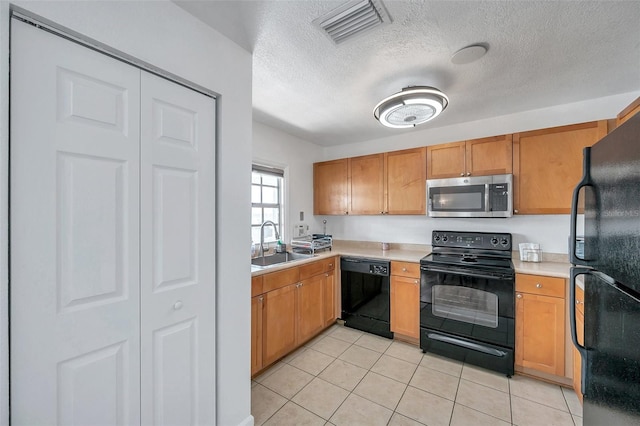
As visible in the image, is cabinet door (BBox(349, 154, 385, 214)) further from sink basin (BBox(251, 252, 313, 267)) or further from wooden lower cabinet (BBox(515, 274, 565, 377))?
wooden lower cabinet (BBox(515, 274, 565, 377))

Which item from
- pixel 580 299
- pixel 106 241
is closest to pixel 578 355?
pixel 580 299

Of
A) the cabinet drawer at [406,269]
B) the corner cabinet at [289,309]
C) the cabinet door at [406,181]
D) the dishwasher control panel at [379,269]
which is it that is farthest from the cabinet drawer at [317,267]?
the cabinet door at [406,181]

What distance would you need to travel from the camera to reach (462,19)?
1450mm

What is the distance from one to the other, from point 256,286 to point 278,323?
478mm

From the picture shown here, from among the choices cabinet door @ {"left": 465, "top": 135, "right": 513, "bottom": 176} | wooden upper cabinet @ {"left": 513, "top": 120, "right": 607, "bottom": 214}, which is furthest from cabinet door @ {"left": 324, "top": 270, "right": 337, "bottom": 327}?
wooden upper cabinet @ {"left": 513, "top": 120, "right": 607, "bottom": 214}

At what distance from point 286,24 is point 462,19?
1.00m

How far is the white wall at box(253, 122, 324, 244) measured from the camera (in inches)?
123

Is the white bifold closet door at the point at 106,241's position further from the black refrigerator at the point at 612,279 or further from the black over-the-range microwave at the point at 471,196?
the black over-the-range microwave at the point at 471,196

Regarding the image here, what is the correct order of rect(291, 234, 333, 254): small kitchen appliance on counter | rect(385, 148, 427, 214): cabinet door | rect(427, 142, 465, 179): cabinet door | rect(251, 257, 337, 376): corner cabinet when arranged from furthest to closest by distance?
→ rect(291, 234, 333, 254): small kitchen appliance on counter
rect(385, 148, 427, 214): cabinet door
rect(427, 142, 465, 179): cabinet door
rect(251, 257, 337, 376): corner cabinet

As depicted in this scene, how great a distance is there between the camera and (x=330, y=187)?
12.2 ft

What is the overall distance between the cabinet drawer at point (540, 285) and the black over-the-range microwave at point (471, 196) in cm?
62

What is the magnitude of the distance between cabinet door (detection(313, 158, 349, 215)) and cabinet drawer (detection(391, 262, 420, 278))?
3.50ft

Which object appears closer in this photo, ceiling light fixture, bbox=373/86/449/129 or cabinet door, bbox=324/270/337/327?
ceiling light fixture, bbox=373/86/449/129

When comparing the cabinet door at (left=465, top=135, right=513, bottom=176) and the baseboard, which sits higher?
the cabinet door at (left=465, top=135, right=513, bottom=176)
